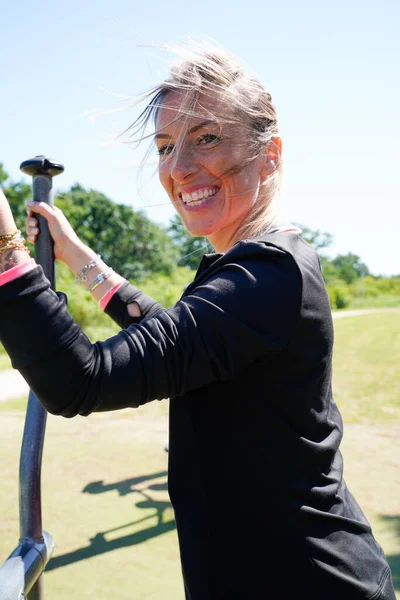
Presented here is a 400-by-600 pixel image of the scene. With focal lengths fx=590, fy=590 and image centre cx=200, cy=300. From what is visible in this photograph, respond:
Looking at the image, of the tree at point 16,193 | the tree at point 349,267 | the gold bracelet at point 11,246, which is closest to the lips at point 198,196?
the gold bracelet at point 11,246

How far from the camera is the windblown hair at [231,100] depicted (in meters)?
1.14

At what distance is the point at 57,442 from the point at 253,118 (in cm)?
338

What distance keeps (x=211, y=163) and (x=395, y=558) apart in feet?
7.11

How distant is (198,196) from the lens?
48.8 inches

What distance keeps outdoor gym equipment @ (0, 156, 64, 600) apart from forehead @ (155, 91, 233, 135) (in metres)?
0.32

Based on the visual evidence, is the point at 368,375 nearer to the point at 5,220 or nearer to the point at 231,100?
the point at 231,100

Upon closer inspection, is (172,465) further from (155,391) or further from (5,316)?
(5,316)

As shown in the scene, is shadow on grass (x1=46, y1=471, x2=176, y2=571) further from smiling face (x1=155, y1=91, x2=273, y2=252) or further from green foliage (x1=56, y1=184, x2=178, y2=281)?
green foliage (x1=56, y1=184, x2=178, y2=281)

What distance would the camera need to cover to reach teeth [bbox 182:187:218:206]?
1.22 m

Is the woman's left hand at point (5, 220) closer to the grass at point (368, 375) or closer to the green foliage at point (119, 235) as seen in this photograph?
the grass at point (368, 375)

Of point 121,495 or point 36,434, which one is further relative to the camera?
point 121,495

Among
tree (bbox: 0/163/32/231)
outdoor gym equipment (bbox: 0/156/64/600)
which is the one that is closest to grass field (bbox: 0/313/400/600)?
outdoor gym equipment (bbox: 0/156/64/600)

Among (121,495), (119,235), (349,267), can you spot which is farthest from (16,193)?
(349,267)

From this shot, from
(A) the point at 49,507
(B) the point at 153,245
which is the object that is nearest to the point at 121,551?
(A) the point at 49,507
